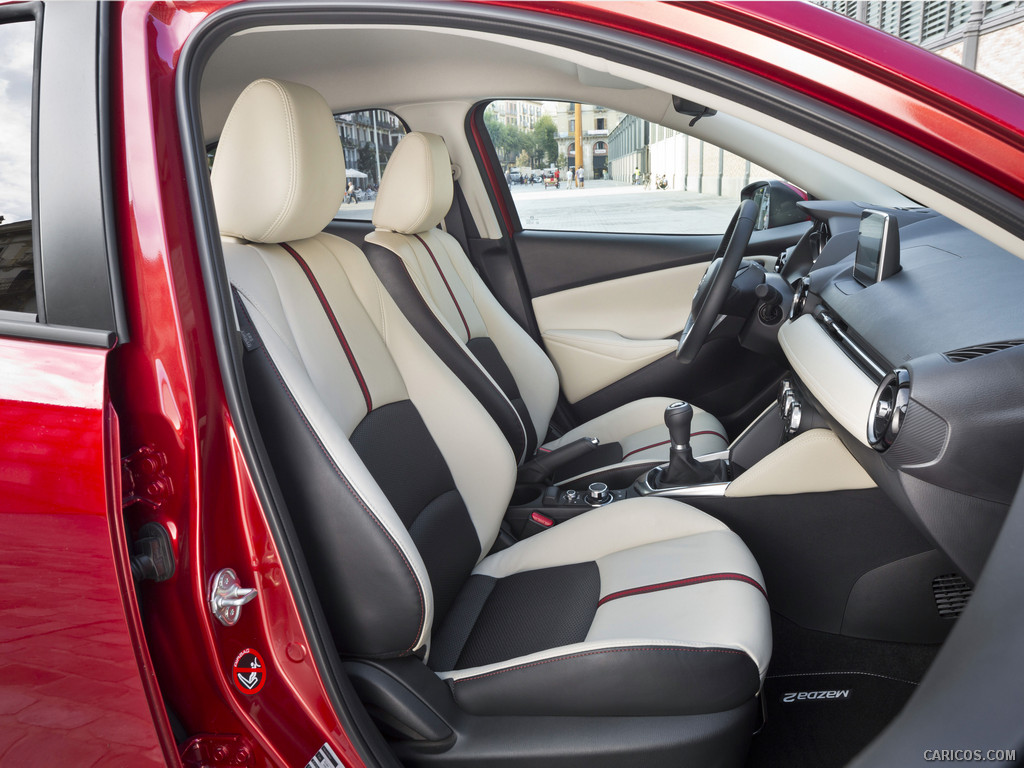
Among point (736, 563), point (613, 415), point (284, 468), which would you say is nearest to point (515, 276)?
point (613, 415)

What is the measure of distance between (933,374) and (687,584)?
56 centimetres

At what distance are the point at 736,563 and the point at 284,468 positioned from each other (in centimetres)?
79

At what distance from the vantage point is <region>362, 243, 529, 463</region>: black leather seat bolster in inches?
68.4

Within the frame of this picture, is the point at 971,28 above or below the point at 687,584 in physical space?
above

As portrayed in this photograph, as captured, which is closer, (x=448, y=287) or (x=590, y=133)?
(x=448, y=287)

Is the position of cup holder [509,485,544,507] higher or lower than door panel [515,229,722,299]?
lower

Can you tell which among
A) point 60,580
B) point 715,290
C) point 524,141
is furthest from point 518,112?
point 60,580

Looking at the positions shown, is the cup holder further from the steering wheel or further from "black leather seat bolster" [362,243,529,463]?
the steering wheel

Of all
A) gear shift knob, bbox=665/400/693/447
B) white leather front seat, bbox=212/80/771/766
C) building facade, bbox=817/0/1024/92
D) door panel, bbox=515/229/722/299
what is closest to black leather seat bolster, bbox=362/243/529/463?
white leather front seat, bbox=212/80/771/766

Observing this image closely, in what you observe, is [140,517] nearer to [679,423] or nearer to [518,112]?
[679,423]

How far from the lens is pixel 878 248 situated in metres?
1.48

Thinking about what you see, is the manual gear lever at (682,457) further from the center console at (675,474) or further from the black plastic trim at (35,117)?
the black plastic trim at (35,117)

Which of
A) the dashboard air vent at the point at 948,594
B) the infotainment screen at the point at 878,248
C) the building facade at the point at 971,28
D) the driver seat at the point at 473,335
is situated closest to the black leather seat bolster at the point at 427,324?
the driver seat at the point at 473,335

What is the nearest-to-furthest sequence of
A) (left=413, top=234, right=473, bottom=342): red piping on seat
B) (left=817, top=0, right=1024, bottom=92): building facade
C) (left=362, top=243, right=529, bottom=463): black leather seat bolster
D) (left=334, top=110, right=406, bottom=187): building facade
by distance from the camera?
(left=362, top=243, right=529, bottom=463): black leather seat bolster, (left=413, top=234, right=473, bottom=342): red piping on seat, (left=334, top=110, right=406, bottom=187): building facade, (left=817, top=0, right=1024, bottom=92): building facade
